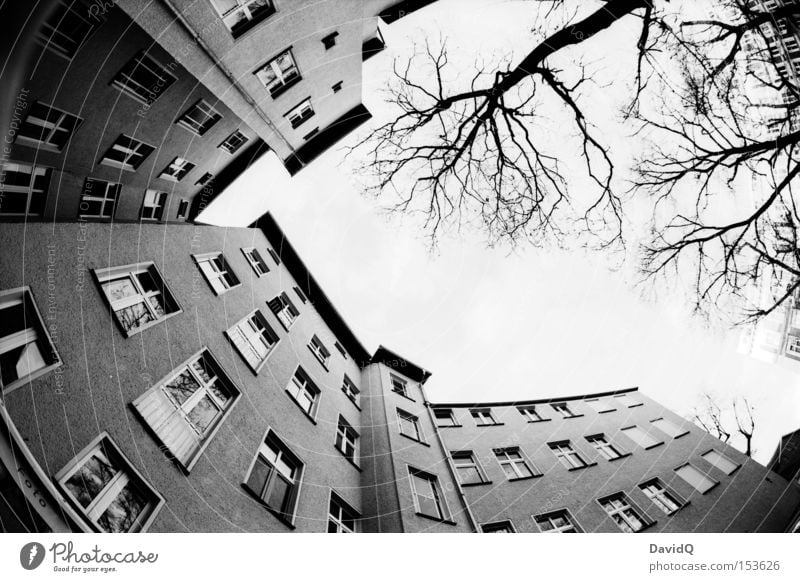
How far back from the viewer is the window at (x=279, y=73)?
20.7 feet

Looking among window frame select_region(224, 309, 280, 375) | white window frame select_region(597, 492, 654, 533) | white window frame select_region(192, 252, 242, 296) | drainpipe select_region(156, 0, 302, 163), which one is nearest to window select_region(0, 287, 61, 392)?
window frame select_region(224, 309, 280, 375)

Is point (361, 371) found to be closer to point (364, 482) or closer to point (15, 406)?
point (364, 482)

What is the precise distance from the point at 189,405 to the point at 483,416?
9.58 metres

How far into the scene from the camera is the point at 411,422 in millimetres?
9203

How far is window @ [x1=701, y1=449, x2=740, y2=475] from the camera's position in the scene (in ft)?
25.1

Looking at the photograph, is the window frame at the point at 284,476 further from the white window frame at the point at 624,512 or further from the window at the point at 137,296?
the white window frame at the point at 624,512

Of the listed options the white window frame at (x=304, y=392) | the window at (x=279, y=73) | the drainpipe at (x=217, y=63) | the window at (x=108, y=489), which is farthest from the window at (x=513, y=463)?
the window at (x=279, y=73)

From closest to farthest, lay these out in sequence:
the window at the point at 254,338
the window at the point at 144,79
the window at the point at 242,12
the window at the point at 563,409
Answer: the window at the point at 144,79, the window at the point at 242,12, the window at the point at 254,338, the window at the point at 563,409

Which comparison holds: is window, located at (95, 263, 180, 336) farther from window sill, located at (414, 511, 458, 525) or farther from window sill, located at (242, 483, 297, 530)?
window sill, located at (414, 511, 458, 525)

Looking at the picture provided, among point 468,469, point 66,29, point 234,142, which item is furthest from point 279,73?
point 468,469

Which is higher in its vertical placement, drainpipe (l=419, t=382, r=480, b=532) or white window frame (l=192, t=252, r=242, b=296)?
white window frame (l=192, t=252, r=242, b=296)

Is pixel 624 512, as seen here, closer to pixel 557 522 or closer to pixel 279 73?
pixel 557 522

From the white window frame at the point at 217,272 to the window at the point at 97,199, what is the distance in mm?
1565

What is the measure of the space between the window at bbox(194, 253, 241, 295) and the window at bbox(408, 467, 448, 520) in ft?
19.2
